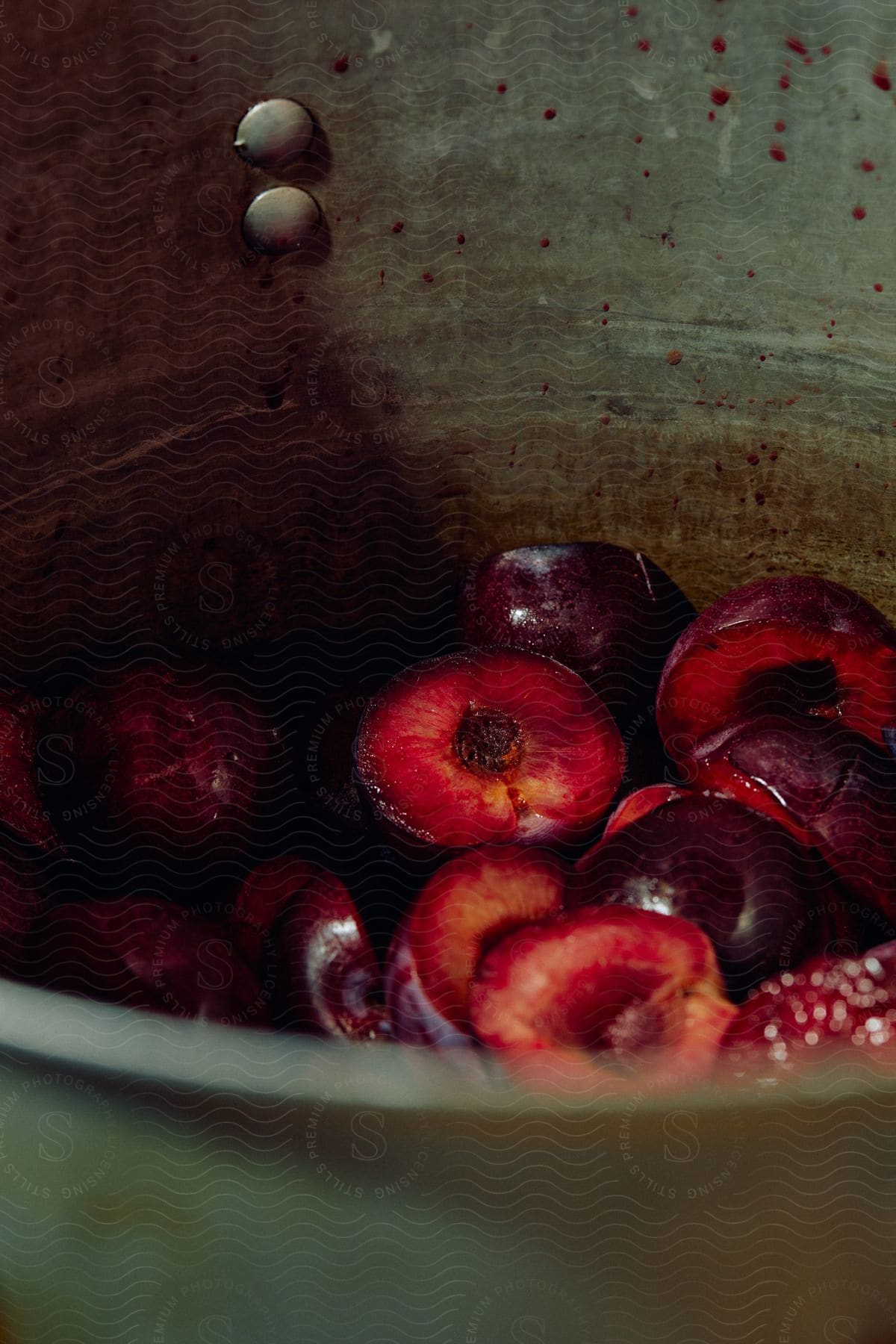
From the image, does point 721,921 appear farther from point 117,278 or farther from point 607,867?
point 117,278

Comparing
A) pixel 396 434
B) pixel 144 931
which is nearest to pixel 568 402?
pixel 396 434

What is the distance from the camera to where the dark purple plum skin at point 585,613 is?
679mm

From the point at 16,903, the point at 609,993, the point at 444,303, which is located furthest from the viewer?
the point at 444,303

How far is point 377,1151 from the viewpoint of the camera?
0.35 m

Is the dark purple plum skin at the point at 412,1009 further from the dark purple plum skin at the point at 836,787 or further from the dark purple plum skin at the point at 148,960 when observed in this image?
the dark purple plum skin at the point at 836,787

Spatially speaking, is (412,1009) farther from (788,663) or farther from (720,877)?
(788,663)

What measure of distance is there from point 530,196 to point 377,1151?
0.58 meters

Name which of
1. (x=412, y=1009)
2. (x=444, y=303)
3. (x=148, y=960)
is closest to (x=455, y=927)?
(x=412, y=1009)

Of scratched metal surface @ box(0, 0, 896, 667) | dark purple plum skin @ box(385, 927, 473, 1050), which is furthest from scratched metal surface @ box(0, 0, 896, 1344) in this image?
dark purple plum skin @ box(385, 927, 473, 1050)

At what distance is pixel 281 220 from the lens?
66 centimetres

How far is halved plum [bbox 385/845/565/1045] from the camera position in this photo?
19.9 inches

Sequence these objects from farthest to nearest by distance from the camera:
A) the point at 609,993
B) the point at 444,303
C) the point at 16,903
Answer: the point at 444,303, the point at 16,903, the point at 609,993

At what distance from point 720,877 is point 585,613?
215 millimetres

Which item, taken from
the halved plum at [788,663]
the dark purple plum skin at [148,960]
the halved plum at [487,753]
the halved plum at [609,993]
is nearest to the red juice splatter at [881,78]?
the halved plum at [788,663]
